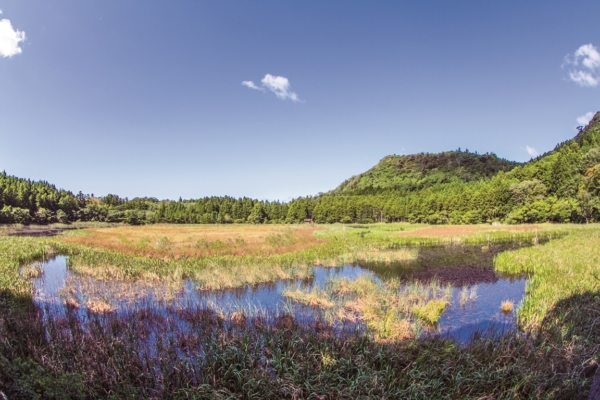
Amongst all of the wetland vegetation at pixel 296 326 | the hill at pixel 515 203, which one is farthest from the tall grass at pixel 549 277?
the hill at pixel 515 203

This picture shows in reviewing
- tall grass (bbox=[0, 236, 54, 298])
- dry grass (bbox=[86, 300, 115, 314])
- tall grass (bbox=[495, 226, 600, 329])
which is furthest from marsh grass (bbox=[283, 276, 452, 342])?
tall grass (bbox=[0, 236, 54, 298])

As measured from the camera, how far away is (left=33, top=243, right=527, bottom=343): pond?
38.4 feet

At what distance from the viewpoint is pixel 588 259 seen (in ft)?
57.5

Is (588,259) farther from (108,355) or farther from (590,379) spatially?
(108,355)

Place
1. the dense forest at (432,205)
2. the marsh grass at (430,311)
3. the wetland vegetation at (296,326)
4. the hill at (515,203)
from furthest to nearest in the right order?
the dense forest at (432,205)
the hill at (515,203)
the marsh grass at (430,311)
the wetland vegetation at (296,326)

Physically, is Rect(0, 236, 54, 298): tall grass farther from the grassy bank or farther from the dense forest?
the dense forest

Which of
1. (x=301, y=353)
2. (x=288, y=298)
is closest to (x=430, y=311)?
(x=288, y=298)

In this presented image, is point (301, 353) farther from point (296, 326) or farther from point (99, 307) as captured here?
point (99, 307)

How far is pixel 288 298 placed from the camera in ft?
48.3

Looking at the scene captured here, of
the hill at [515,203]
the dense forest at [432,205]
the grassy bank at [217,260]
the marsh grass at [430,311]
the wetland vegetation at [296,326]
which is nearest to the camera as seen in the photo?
the wetland vegetation at [296,326]

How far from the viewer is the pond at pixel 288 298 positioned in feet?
38.4

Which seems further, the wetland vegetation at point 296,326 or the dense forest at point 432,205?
the dense forest at point 432,205

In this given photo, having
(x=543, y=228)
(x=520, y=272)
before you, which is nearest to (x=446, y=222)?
(x=543, y=228)

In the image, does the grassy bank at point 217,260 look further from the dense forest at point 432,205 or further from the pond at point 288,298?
the dense forest at point 432,205
